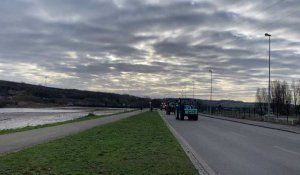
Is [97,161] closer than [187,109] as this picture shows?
Yes

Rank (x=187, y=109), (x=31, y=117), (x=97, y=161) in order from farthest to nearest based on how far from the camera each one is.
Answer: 1. (x=31, y=117)
2. (x=187, y=109)
3. (x=97, y=161)

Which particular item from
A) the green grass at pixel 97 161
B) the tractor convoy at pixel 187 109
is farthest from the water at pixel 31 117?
the green grass at pixel 97 161

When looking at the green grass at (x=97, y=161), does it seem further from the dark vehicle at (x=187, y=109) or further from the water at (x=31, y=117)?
the dark vehicle at (x=187, y=109)

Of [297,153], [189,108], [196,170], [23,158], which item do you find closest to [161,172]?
[196,170]

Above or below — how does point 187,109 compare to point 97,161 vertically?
above

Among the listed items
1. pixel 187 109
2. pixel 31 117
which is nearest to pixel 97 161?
pixel 187 109

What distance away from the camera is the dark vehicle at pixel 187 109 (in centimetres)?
5397

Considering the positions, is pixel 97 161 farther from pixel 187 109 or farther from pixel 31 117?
pixel 31 117

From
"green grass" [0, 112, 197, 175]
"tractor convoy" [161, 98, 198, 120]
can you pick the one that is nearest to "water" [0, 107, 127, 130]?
"tractor convoy" [161, 98, 198, 120]

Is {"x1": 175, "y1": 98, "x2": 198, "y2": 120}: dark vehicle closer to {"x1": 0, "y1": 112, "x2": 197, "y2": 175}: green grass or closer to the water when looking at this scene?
the water

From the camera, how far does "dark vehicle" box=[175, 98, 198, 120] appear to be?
177ft

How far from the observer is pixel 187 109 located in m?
54.2

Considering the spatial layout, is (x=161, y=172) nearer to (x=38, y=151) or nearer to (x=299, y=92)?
(x=38, y=151)

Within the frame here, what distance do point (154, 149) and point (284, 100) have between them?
99.5 m
